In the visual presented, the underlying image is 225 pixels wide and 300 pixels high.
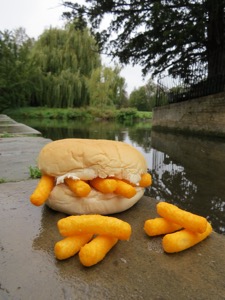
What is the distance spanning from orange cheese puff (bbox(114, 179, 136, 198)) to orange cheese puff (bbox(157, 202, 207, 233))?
0.67ft

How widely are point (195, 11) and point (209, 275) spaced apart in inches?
374

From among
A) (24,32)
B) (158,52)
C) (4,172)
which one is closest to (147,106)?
(24,32)

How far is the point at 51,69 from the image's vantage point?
2209 cm

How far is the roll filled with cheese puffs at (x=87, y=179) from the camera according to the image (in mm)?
1488

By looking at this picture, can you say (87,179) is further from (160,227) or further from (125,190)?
(160,227)

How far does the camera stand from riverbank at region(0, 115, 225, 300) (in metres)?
0.94

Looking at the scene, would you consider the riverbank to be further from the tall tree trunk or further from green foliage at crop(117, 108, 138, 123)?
green foliage at crop(117, 108, 138, 123)

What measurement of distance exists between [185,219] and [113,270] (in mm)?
457

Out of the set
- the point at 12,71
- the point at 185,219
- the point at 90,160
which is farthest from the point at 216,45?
the point at 12,71

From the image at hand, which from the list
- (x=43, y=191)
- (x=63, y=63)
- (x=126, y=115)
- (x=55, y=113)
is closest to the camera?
(x=43, y=191)

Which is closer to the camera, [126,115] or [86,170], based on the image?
[86,170]

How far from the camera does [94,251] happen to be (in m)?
1.07

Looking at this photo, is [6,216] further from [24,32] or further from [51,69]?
[24,32]

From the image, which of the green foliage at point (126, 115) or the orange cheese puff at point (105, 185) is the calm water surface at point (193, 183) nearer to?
the orange cheese puff at point (105, 185)
